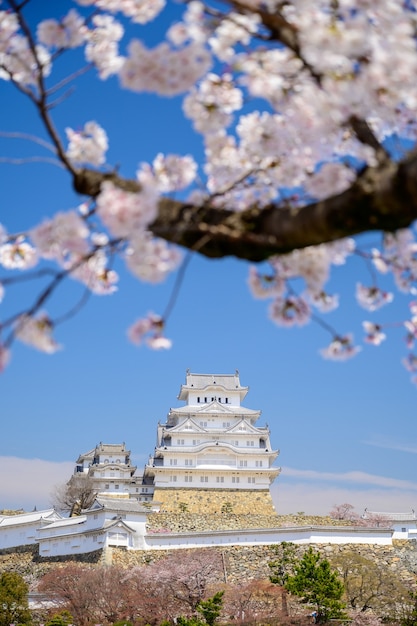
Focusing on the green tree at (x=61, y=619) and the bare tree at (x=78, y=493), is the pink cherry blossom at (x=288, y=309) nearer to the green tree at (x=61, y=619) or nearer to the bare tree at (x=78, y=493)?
the green tree at (x=61, y=619)

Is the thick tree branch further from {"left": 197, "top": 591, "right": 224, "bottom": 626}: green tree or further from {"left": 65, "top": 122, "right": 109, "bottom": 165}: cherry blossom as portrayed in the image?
{"left": 197, "top": 591, "right": 224, "bottom": 626}: green tree

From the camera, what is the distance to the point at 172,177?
3.94m

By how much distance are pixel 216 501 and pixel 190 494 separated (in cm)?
141

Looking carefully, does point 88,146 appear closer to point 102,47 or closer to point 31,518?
point 102,47

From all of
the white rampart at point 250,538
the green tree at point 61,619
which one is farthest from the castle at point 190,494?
the green tree at point 61,619

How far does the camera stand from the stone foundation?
3378cm

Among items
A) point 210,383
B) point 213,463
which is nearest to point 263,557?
point 213,463

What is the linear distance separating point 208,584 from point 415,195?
22.8 meters

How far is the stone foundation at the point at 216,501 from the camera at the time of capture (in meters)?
33.8

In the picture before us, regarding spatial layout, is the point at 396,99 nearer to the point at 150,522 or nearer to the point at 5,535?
the point at 150,522

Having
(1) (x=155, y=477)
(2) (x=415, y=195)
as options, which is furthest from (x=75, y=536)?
(2) (x=415, y=195)

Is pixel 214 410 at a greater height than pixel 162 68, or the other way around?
pixel 214 410

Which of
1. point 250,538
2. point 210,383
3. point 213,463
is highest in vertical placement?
point 210,383

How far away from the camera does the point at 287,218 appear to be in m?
2.97
